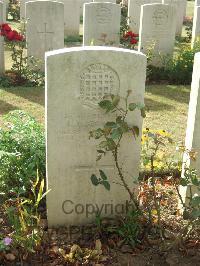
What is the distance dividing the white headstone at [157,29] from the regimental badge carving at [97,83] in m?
5.68

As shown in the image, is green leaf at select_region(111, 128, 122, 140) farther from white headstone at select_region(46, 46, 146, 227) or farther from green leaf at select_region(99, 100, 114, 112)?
white headstone at select_region(46, 46, 146, 227)

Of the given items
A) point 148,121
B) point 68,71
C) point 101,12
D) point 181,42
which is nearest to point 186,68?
point 101,12

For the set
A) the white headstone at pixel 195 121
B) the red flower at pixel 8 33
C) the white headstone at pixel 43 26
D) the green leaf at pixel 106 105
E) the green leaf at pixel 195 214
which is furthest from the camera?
the white headstone at pixel 43 26

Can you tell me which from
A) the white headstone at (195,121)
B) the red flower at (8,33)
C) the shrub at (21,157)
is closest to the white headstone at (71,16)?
the red flower at (8,33)

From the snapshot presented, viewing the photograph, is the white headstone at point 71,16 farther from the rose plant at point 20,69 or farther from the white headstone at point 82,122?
the white headstone at point 82,122

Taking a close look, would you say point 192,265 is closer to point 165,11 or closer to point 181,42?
point 165,11

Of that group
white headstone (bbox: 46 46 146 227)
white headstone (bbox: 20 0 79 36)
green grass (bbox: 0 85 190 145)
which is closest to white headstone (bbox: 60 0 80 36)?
white headstone (bbox: 20 0 79 36)

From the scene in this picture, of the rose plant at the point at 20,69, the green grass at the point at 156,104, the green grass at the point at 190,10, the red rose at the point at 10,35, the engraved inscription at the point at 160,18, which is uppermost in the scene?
the green grass at the point at 190,10

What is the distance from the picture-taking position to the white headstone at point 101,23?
29.8 feet

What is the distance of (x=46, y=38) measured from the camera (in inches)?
Answer: 346

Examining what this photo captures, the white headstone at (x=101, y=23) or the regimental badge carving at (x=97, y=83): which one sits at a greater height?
the white headstone at (x=101, y=23)

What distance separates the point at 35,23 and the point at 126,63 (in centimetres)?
554

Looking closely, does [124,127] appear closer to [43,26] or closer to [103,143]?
[103,143]

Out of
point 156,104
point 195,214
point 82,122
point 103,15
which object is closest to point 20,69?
point 103,15
